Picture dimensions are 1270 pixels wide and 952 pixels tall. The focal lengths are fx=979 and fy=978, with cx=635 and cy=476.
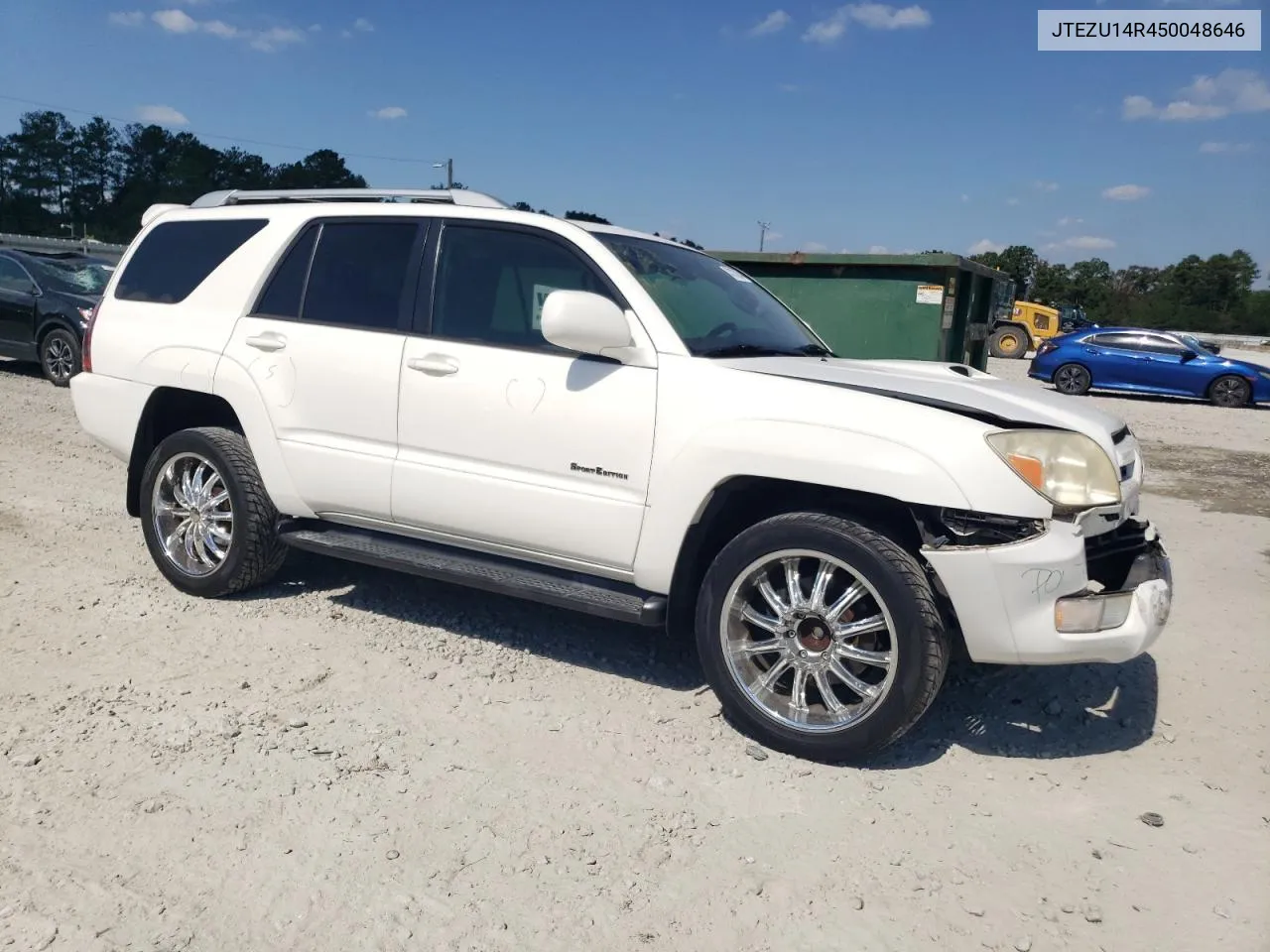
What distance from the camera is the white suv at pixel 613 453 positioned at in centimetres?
321

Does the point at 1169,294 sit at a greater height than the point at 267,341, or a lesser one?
greater

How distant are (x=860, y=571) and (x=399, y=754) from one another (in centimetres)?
168

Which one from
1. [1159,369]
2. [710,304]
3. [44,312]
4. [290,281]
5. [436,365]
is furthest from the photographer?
[1159,369]

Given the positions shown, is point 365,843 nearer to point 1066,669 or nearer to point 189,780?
point 189,780

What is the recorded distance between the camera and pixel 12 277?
1190 centimetres

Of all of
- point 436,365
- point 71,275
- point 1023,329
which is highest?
point 1023,329

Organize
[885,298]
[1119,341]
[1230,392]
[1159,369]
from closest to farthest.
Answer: [885,298], [1230,392], [1159,369], [1119,341]

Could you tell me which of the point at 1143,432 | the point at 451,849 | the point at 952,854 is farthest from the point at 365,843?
the point at 1143,432

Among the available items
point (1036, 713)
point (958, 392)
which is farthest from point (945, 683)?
point (958, 392)

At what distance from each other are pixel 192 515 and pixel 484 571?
178 cm

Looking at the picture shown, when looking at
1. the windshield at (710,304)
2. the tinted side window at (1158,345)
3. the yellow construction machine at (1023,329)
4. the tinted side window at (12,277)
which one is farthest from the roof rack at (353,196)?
the yellow construction machine at (1023,329)

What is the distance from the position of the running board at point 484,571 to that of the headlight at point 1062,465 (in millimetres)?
1350

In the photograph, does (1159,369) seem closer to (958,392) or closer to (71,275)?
(958,392)

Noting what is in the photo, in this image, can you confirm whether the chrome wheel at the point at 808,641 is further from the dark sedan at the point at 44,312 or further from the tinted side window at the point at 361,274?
the dark sedan at the point at 44,312
